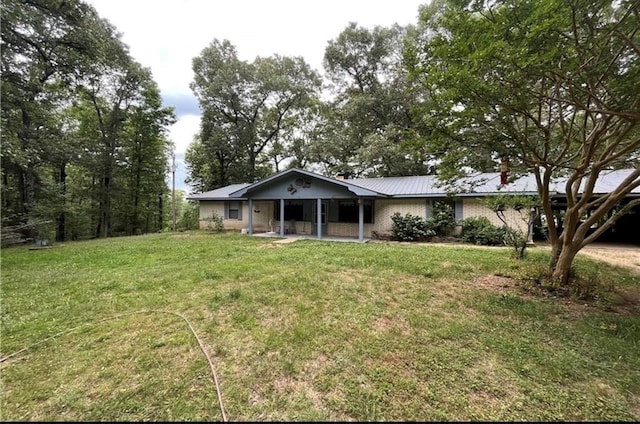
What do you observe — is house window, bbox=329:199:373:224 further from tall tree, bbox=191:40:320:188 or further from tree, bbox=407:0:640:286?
tall tree, bbox=191:40:320:188

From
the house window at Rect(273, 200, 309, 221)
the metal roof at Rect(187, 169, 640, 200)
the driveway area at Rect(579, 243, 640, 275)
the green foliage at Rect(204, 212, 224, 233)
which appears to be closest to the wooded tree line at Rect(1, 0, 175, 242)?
the green foliage at Rect(204, 212, 224, 233)

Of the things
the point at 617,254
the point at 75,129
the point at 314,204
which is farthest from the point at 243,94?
the point at 617,254

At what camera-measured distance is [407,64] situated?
4.77 metres

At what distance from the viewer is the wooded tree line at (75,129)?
8.57m

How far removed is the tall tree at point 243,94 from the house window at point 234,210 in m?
9.01

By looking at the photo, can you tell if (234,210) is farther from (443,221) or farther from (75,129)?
(443,221)

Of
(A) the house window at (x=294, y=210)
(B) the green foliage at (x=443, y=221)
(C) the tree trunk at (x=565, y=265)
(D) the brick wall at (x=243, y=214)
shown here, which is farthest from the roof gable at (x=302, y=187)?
(C) the tree trunk at (x=565, y=265)

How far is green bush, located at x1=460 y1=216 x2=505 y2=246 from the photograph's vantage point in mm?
11039

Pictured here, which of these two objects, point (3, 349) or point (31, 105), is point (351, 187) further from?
point (31, 105)

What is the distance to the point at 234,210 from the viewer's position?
714 inches

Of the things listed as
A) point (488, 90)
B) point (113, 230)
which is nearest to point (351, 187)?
point (488, 90)

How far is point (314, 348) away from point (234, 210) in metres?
16.1

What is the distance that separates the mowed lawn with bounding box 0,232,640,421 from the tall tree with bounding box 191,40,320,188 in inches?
815

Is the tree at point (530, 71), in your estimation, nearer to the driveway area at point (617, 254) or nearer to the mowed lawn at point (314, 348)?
the mowed lawn at point (314, 348)
